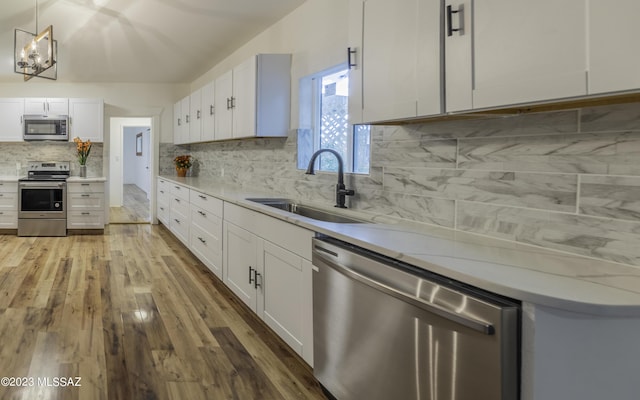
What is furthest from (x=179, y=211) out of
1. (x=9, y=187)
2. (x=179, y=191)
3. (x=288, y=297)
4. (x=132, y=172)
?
(x=132, y=172)

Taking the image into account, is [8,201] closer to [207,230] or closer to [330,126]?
[207,230]

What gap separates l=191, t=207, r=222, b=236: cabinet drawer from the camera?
3.87 m

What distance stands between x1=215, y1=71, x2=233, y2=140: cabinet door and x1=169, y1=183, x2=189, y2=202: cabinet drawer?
74 centimetres

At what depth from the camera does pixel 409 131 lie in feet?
7.80

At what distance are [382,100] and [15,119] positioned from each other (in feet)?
21.9

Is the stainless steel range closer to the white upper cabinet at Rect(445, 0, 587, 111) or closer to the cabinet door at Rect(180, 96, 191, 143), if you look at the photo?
the cabinet door at Rect(180, 96, 191, 143)

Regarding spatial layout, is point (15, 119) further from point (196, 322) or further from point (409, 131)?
point (409, 131)

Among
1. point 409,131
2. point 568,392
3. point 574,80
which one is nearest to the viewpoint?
point 568,392

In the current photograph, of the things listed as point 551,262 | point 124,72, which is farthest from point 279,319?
point 124,72

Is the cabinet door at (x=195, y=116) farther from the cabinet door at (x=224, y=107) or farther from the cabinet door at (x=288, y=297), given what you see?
the cabinet door at (x=288, y=297)

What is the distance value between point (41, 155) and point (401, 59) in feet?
22.9

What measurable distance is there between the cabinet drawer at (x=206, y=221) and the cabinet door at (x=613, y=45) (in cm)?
306

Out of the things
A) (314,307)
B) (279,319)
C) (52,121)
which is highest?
(52,121)

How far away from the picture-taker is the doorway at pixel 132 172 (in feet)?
27.9
